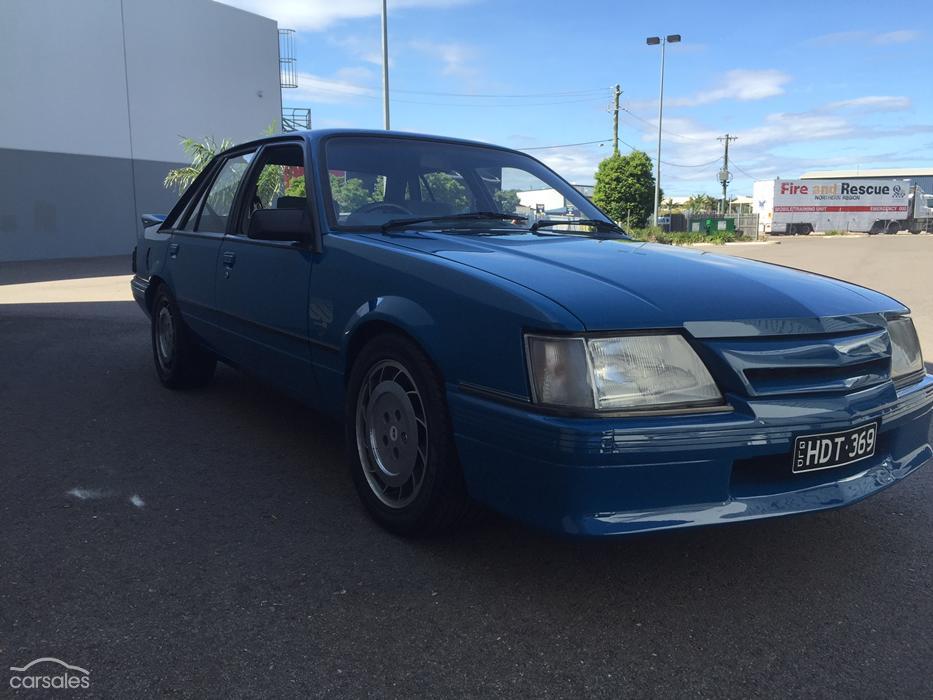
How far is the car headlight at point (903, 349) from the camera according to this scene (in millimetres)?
2701

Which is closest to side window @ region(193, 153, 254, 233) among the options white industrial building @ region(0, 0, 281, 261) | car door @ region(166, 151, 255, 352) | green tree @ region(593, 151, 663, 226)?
car door @ region(166, 151, 255, 352)

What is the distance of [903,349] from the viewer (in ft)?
9.07

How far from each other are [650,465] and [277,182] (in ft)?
8.96

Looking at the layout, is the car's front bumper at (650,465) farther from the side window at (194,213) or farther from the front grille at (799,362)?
the side window at (194,213)

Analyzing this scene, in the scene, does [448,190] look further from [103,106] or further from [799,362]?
[103,106]

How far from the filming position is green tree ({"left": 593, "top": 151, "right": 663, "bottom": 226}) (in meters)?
39.1

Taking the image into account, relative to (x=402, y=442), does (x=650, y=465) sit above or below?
above

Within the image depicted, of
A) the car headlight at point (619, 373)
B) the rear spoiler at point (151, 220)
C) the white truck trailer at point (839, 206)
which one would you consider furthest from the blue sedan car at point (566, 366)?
the white truck trailer at point (839, 206)

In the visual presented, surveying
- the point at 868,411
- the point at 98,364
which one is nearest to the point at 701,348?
the point at 868,411

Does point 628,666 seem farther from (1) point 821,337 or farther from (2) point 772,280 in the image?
(2) point 772,280

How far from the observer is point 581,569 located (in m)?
2.61

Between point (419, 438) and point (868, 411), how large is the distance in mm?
1426

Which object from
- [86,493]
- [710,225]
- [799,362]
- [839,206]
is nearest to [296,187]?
[86,493]
